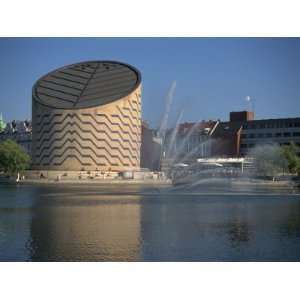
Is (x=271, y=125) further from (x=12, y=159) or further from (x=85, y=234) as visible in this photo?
(x=85, y=234)

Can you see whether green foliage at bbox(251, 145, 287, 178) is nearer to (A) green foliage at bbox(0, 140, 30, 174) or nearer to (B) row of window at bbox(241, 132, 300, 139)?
(B) row of window at bbox(241, 132, 300, 139)

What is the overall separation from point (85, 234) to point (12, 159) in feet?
237

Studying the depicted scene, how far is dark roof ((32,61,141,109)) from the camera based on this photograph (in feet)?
349

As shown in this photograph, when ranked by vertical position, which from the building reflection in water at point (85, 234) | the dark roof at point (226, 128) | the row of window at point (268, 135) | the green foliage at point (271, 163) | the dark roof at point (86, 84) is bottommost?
the building reflection in water at point (85, 234)

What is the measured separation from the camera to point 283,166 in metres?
86.5

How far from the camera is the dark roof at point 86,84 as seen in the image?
10631cm

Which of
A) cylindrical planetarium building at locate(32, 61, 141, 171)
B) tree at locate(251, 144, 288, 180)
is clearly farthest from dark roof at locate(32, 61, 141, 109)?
tree at locate(251, 144, 288, 180)

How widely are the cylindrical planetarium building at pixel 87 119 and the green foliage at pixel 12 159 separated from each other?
1194 centimetres

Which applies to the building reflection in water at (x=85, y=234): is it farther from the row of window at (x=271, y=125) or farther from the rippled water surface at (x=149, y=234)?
the row of window at (x=271, y=125)

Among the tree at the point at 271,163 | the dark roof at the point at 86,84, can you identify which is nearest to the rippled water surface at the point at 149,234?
the tree at the point at 271,163

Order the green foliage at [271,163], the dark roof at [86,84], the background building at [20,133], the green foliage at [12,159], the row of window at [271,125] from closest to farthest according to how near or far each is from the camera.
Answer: the green foliage at [271,163] → the green foliage at [12,159] → the dark roof at [86,84] → the row of window at [271,125] → the background building at [20,133]

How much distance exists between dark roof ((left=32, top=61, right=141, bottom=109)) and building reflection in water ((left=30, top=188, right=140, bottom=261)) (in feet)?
241

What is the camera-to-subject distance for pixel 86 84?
10962 centimetres

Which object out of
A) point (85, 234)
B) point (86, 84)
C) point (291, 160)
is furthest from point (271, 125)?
point (85, 234)
